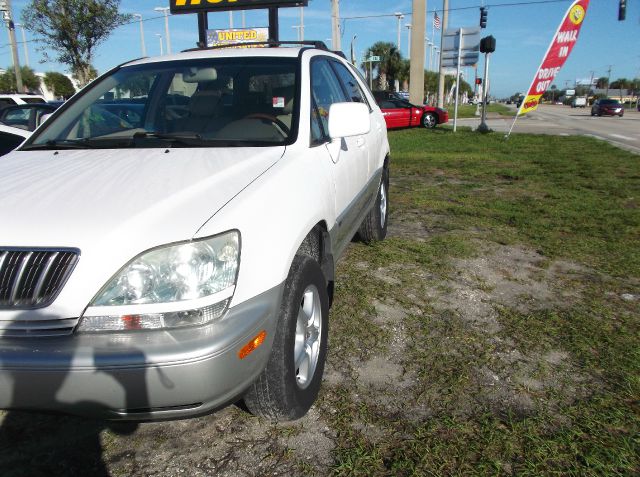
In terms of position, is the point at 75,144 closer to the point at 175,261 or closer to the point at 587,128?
the point at 175,261

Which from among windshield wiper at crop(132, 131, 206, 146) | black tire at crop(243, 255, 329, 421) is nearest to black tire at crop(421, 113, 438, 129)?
windshield wiper at crop(132, 131, 206, 146)

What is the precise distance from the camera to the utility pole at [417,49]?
84.7 ft

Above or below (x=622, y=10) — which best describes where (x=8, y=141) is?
below

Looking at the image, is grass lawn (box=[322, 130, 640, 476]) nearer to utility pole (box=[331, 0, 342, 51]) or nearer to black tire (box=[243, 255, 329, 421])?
black tire (box=[243, 255, 329, 421])

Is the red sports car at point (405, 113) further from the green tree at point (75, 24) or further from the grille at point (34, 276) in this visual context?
the grille at point (34, 276)

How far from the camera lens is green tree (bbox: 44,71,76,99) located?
187ft

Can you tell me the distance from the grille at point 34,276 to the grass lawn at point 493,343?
4.18 ft

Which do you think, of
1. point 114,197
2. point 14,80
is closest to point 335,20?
point 114,197

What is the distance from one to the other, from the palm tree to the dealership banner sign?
135 ft

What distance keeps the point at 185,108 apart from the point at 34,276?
1.67 meters

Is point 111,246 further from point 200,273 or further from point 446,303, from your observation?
point 446,303

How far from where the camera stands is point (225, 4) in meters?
6.88

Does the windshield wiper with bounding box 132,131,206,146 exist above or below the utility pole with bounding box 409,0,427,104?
below

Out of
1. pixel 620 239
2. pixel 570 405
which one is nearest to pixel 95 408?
pixel 570 405
